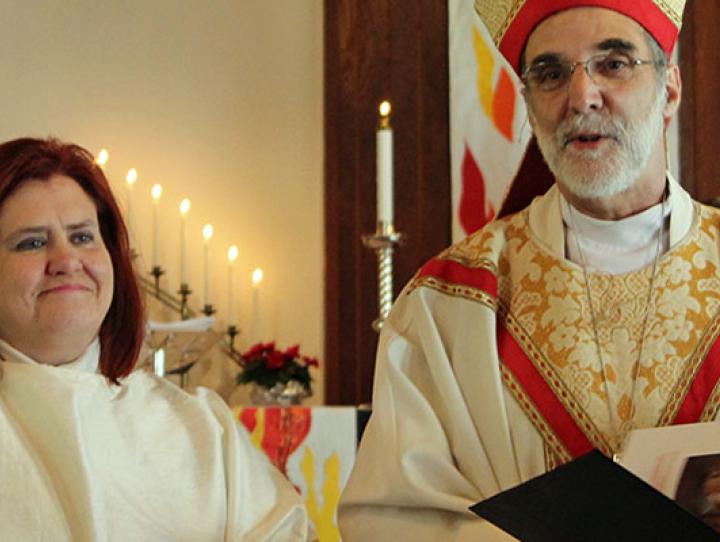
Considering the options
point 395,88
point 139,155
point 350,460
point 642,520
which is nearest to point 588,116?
point 642,520

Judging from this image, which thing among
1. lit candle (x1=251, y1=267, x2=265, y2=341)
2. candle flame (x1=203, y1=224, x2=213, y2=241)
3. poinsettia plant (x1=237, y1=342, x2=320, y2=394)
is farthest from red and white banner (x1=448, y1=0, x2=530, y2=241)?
candle flame (x1=203, y1=224, x2=213, y2=241)

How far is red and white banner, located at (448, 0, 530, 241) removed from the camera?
4.96 meters

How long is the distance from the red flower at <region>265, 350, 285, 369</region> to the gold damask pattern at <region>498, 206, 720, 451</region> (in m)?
2.15

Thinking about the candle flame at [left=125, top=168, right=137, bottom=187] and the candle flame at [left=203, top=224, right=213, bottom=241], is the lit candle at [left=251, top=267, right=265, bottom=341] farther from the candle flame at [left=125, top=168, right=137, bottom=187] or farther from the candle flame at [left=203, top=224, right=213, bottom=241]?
the candle flame at [left=125, top=168, right=137, bottom=187]

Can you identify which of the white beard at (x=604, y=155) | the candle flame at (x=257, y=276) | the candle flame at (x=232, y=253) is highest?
the white beard at (x=604, y=155)

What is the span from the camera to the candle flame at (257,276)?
18.0 ft

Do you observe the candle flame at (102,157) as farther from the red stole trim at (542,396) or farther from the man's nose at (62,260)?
the red stole trim at (542,396)

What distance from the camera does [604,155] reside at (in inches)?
96.6

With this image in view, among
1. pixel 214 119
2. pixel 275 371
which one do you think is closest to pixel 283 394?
pixel 275 371

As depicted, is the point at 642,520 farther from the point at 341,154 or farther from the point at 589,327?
the point at 341,154

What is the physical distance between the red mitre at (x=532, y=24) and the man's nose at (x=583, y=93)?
6.5 inches

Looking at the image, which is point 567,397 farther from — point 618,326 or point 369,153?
point 369,153

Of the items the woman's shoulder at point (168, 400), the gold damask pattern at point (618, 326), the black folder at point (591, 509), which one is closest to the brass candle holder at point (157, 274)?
the woman's shoulder at point (168, 400)

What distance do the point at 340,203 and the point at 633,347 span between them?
2.90 metres
